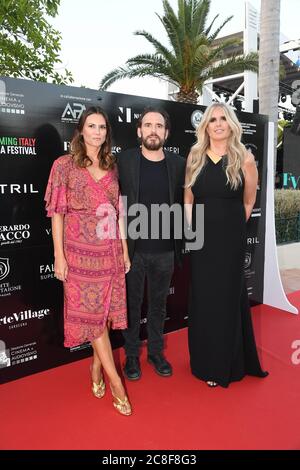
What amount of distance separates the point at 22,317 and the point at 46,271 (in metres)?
0.39

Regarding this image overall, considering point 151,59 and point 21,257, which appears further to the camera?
point 151,59

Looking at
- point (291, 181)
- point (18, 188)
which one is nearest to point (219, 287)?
point (18, 188)

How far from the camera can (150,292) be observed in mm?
2977

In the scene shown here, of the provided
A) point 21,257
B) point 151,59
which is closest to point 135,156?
point 21,257

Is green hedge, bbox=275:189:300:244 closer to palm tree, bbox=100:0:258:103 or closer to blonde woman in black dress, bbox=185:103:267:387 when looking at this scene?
palm tree, bbox=100:0:258:103

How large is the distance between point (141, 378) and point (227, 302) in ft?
3.04

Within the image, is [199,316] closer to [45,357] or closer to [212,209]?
[212,209]

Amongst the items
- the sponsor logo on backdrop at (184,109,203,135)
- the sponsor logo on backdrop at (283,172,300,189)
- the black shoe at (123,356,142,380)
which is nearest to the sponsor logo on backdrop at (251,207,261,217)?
the sponsor logo on backdrop at (184,109,203,135)

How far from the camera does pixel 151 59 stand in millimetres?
10742

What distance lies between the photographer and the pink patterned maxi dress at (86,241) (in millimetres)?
2385

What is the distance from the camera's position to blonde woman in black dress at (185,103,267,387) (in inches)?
105

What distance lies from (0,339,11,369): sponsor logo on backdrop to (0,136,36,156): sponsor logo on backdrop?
4.62ft

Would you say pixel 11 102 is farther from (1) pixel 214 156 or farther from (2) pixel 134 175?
(1) pixel 214 156

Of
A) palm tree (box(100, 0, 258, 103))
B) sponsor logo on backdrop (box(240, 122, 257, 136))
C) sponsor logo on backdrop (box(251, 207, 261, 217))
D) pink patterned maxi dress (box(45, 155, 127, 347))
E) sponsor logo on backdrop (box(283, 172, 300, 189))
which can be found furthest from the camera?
sponsor logo on backdrop (box(283, 172, 300, 189))
